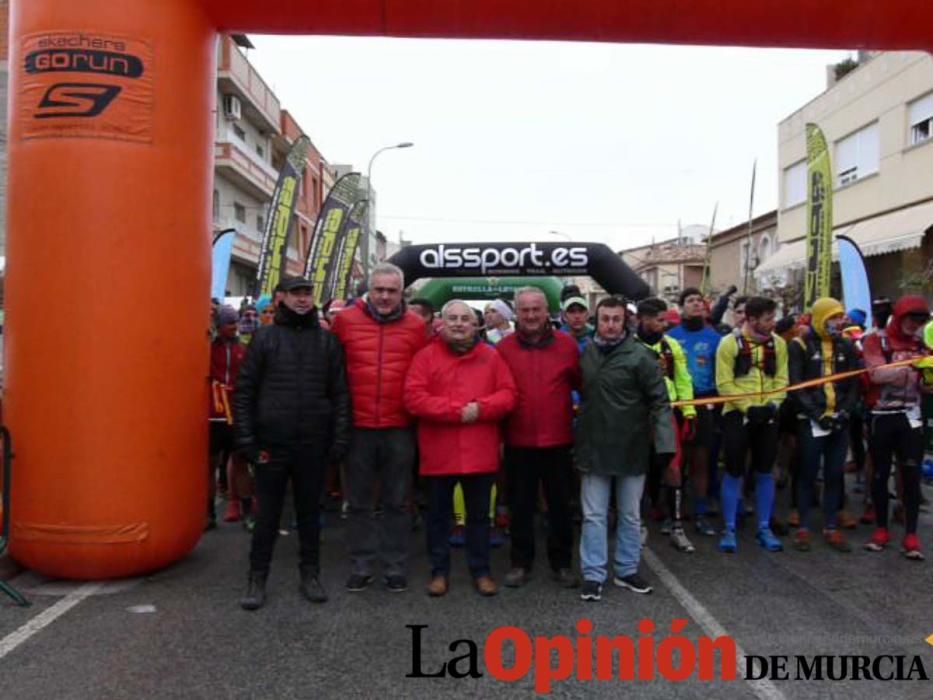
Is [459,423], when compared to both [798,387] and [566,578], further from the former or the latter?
[798,387]

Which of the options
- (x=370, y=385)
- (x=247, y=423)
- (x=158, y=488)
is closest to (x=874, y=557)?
(x=370, y=385)

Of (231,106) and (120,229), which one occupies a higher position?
(231,106)

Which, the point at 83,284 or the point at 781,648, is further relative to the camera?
the point at 83,284

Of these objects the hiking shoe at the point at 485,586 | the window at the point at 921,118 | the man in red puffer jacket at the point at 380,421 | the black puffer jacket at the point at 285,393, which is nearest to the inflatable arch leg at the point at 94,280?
the black puffer jacket at the point at 285,393

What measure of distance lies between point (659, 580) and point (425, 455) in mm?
1810

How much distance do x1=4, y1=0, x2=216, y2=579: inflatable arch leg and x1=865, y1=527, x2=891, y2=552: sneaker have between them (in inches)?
203

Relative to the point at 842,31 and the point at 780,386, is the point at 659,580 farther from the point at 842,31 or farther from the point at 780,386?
the point at 842,31

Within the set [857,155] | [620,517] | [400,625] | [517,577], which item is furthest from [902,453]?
[857,155]

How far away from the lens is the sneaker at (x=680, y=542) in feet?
21.0

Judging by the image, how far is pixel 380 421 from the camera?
5336 mm

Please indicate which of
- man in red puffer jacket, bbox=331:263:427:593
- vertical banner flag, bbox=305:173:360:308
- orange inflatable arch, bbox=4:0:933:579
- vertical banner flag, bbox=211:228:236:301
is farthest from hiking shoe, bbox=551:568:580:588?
vertical banner flag, bbox=305:173:360:308

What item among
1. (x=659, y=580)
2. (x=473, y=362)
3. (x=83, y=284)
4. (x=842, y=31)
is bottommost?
(x=659, y=580)

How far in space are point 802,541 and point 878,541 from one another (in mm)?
608

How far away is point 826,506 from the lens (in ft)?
21.7
